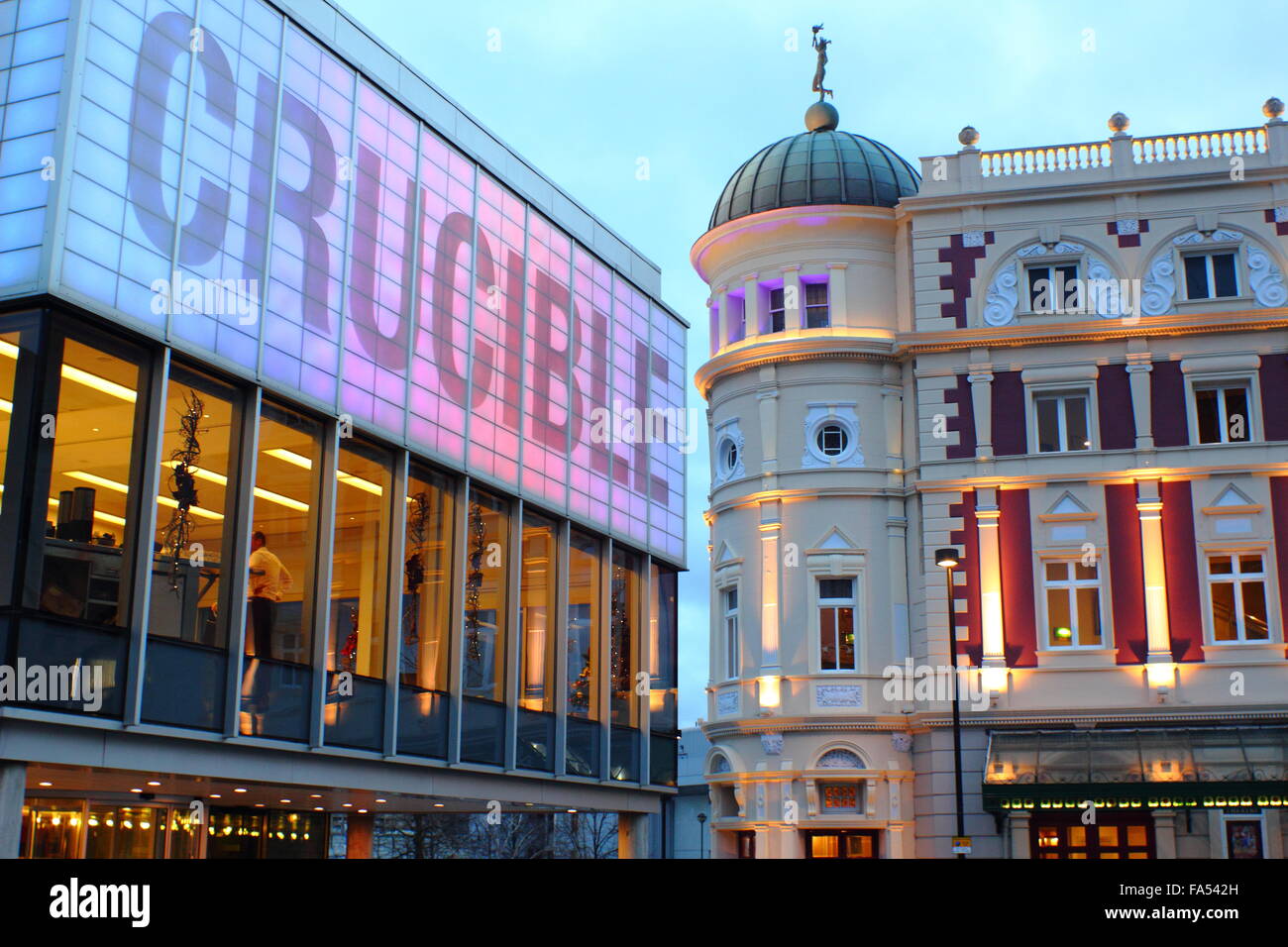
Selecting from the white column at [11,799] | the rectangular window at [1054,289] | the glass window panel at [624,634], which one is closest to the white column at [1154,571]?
the rectangular window at [1054,289]

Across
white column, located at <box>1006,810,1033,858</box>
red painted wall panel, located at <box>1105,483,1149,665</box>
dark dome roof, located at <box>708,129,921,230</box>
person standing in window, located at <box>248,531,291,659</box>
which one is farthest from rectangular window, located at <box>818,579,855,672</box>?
person standing in window, located at <box>248,531,291,659</box>

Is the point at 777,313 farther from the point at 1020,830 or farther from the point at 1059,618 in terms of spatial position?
the point at 1020,830

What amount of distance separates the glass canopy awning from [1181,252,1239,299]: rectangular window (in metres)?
10.9

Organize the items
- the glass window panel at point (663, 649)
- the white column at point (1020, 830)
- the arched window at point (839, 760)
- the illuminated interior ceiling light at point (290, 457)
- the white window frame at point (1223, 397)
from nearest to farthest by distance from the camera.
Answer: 1. the illuminated interior ceiling light at point (290, 457)
2. the white column at point (1020, 830)
3. the glass window panel at point (663, 649)
4. the white window frame at point (1223, 397)
5. the arched window at point (839, 760)

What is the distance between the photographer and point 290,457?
22156mm

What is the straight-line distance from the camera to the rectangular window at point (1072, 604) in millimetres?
34000

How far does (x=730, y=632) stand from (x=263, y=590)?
18.8 metres

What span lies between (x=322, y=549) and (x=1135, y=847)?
20.4 metres

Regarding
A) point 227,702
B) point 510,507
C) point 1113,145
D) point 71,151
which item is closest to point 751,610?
point 510,507

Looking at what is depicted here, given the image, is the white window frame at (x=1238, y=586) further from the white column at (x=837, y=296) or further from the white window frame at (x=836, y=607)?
the white column at (x=837, y=296)

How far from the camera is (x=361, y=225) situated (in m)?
23.9

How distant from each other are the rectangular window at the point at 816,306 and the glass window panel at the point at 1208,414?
31.9 ft

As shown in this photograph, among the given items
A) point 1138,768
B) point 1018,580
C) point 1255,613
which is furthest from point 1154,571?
point 1138,768

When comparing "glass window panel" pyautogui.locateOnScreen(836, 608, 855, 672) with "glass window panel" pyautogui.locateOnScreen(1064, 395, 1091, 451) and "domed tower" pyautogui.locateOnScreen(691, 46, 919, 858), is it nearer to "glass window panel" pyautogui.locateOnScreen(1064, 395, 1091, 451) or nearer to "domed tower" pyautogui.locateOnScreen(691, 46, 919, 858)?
"domed tower" pyautogui.locateOnScreen(691, 46, 919, 858)
